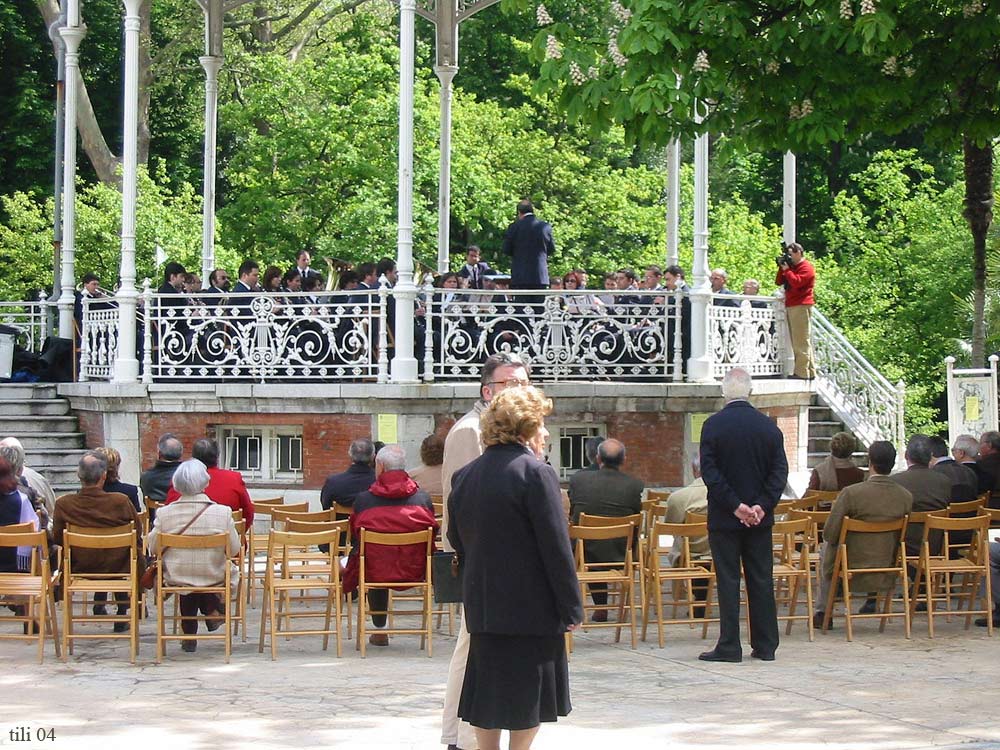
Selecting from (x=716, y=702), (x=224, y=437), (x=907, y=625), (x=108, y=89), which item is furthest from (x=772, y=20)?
(x=108, y=89)

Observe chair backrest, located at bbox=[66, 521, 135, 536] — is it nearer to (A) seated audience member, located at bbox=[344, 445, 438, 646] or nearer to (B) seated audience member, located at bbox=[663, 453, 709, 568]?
(A) seated audience member, located at bbox=[344, 445, 438, 646]

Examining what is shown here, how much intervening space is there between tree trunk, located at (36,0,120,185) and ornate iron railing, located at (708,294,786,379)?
17571mm

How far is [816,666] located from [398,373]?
7.68 metres

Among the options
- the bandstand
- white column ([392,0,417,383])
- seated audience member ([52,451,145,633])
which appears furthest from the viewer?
the bandstand

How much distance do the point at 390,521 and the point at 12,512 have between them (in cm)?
279

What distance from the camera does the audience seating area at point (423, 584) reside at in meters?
10.7

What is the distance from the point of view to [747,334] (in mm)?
18859

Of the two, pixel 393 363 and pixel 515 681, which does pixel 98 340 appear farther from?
pixel 515 681

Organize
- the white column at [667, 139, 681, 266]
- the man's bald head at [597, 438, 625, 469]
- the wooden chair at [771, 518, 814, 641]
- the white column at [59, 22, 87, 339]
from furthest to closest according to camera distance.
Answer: the white column at [667, 139, 681, 266]
the white column at [59, 22, 87, 339]
the man's bald head at [597, 438, 625, 469]
the wooden chair at [771, 518, 814, 641]

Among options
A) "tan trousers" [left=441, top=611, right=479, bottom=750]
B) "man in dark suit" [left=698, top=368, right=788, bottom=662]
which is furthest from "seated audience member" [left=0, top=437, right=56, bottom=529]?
"tan trousers" [left=441, top=611, right=479, bottom=750]

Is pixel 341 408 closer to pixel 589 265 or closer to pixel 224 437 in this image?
pixel 224 437

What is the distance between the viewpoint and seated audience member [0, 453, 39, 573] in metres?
11.5

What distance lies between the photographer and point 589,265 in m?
37.8

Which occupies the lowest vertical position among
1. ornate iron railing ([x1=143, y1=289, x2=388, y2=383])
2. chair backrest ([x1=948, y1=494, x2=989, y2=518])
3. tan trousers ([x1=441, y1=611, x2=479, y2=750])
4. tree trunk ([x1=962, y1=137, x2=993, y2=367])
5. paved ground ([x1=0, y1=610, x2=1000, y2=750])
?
paved ground ([x1=0, y1=610, x2=1000, y2=750])
